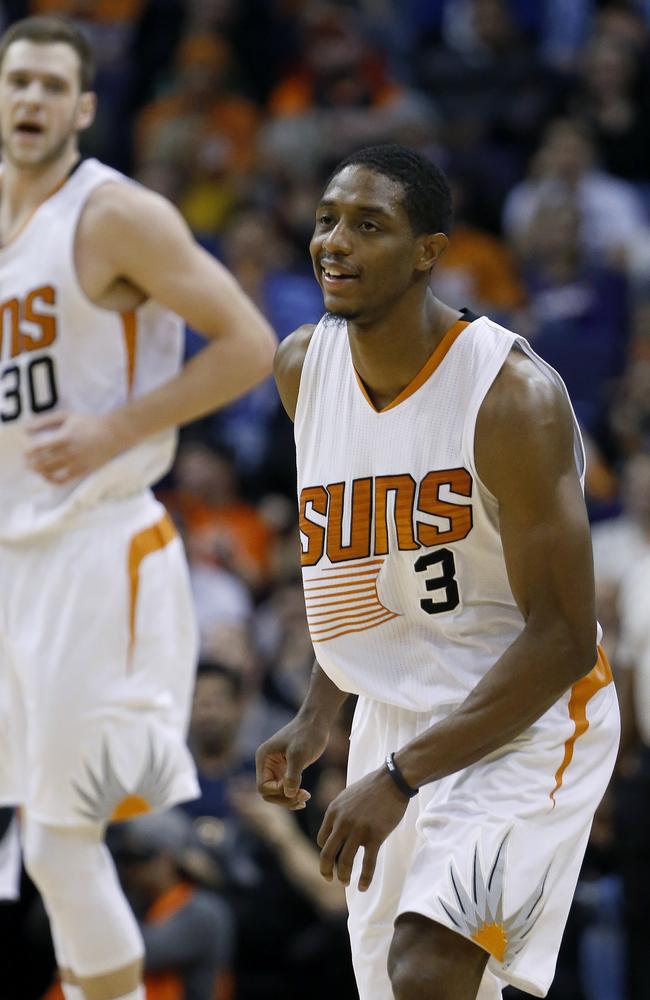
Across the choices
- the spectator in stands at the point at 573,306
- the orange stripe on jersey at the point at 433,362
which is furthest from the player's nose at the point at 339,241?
the spectator in stands at the point at 573,306

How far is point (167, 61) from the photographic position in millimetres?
11969

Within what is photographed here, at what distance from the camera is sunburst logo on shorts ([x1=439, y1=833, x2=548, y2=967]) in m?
3.40

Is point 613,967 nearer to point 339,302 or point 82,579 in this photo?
point 82,579

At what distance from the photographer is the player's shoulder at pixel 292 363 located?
400cm

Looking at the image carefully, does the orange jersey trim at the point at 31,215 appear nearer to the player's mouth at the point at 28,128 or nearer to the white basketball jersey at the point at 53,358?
the white basketball jersey at the point at 53,358

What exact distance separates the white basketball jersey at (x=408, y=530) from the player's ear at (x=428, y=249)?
17 cm

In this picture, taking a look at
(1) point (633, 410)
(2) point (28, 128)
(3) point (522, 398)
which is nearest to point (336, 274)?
(3) point (522, 398)

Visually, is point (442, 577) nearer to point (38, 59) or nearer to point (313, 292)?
point (38, 59)

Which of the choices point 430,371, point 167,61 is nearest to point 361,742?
point 430,371

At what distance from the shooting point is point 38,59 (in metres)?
5.02

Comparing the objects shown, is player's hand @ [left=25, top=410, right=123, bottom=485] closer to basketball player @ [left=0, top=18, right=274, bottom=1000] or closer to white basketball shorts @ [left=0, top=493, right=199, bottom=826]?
basketball player @ [left=0, top=18, right=274, bottom=1000]

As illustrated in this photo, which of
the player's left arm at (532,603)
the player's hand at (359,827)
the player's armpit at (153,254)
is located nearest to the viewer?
the player's hand at (359,827)

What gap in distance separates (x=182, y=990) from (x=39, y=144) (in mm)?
2938

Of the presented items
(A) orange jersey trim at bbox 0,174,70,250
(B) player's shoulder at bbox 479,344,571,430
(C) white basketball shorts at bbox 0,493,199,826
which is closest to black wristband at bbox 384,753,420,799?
(B) player's shoulder at bbox 479,344,571,430
